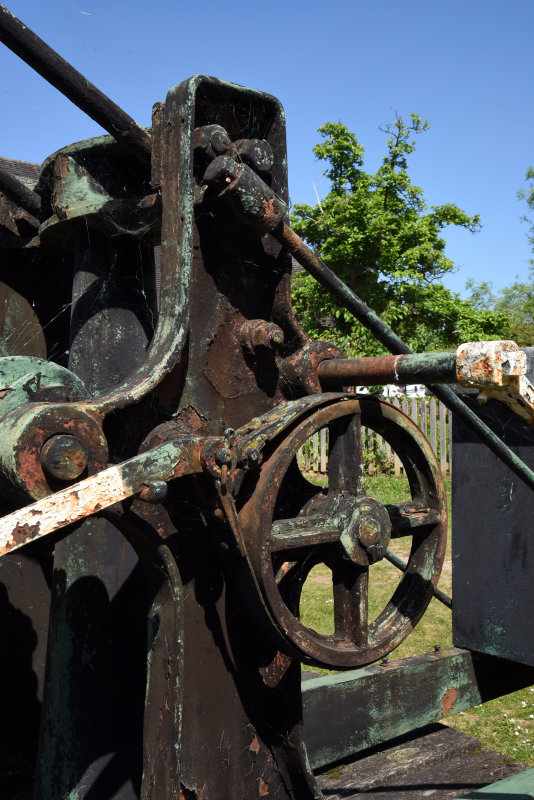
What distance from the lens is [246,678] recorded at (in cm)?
169

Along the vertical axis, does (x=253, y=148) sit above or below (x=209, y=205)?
above

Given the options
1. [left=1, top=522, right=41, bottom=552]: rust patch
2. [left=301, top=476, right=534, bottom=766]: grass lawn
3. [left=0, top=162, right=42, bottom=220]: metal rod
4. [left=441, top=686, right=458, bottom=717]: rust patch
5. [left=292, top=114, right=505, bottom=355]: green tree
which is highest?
[left=292, top=114, right=505, bottom=355]: green tree

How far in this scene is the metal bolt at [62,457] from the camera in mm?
1348

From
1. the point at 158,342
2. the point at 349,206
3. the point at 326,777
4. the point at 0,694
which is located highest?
the point at 349,206

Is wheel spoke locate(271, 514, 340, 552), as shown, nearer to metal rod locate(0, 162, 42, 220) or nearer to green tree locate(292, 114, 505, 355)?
metal rod locate(0, 162, 42, 220)

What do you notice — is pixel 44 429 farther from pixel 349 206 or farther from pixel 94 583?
pixel 349 206

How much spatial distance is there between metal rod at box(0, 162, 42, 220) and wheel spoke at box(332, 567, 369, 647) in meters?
1.36

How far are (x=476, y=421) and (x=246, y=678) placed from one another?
2.72 feet

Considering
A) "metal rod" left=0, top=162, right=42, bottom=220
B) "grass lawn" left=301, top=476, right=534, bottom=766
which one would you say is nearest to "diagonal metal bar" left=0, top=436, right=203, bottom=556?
"metal rod" left=0, top=162, right=42, bottom=220

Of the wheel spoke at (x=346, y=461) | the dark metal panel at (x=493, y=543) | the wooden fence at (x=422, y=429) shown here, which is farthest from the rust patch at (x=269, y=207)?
the wooden fence at (x=422, y=429)

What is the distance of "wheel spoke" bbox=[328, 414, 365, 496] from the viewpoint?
1.72 metres

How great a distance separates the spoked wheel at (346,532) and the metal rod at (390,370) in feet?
0.22

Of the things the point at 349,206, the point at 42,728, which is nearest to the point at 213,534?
the point at 42,728

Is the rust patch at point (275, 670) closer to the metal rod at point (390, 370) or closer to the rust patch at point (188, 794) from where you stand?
the rust patch at point (188, 794)
